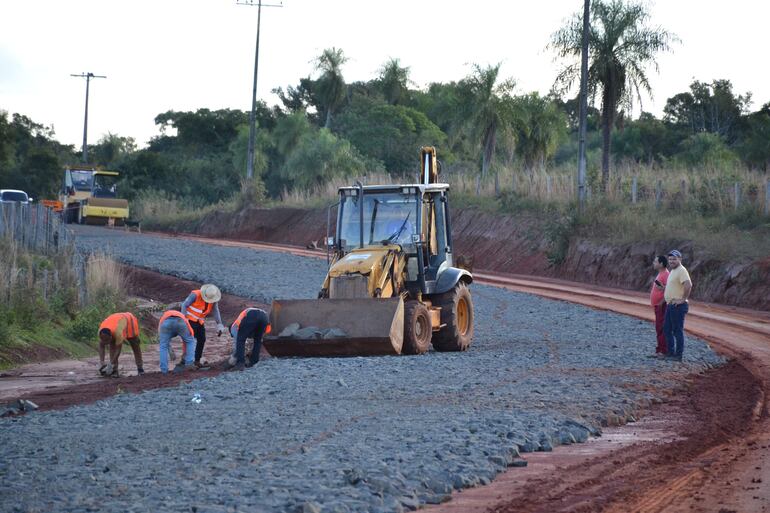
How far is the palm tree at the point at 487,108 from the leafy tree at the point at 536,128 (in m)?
0.94

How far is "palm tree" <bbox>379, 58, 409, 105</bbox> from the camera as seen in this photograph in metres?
87.8

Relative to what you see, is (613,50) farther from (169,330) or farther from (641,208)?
(169,330)

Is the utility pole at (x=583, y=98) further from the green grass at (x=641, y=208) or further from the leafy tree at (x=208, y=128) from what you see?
the leafy tree at (x=208, y=128)

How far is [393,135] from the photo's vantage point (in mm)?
74500

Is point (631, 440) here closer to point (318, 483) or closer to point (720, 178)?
point (318, 483)

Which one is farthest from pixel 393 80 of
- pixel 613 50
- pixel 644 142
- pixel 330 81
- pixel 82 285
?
pixel 82 285

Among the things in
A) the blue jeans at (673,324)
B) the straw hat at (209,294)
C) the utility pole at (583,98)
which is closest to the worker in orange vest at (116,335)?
the straw hat at (209,294)

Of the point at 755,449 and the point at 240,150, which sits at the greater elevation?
the point at 240,150

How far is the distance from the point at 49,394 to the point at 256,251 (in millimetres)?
26382

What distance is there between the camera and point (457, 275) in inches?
723

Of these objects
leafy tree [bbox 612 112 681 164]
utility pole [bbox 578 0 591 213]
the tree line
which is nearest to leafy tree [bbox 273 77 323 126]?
the tree line

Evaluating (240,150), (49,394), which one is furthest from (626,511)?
(240,150)

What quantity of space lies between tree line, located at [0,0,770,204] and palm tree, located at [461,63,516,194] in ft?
0.21

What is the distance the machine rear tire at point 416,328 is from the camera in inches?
670
